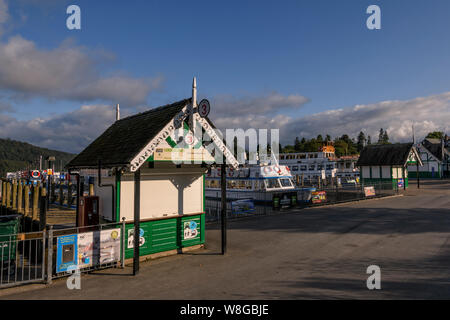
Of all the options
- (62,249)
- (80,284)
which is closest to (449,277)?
(80,284)

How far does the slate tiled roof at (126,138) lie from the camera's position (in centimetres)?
909

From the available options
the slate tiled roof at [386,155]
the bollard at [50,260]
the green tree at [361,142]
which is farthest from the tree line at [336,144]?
the bollard at [50,260]

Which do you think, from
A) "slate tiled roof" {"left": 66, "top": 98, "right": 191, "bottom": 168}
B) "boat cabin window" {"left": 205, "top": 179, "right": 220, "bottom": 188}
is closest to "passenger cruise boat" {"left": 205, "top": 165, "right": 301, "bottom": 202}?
"boat cabin window" {"left": 205, "top": 179, "right": 220, "bottom": 188}

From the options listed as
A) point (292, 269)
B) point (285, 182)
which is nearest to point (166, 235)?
point (292, 269)

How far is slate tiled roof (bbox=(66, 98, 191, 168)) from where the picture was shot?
29.8 ft

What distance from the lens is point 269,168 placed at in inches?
1060

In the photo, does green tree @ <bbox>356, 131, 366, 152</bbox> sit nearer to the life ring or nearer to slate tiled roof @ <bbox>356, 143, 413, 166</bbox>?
slate tiled roof @ <bbox>356, 143, 413, 166</bbox>

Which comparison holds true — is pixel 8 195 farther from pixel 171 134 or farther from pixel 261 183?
pixel 261 183

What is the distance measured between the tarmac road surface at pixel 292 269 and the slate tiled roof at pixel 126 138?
3.49m

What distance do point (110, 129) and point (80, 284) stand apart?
716 cm

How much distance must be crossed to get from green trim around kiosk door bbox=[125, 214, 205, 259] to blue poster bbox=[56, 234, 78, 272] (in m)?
1.60

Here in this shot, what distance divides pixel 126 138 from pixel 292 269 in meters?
7.10

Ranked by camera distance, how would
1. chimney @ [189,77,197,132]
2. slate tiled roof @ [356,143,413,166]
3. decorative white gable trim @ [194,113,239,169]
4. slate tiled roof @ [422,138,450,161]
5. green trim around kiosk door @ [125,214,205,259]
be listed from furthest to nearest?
slate tiled roof @ [422,138,450,161] < slate tiled roof @ [356,143,413,166] < decorative white gable trim @ [194,113,239,169] < green trim around kiosk door @ [125,214,205,259] < chimney @ [189,77,197,132]
